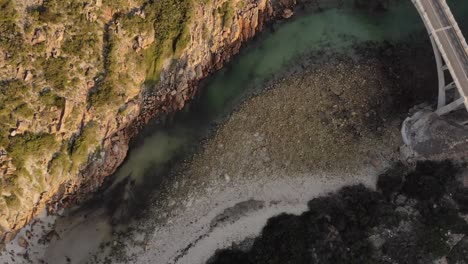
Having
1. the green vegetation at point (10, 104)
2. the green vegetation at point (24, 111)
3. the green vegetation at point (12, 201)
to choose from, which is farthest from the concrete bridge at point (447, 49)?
the green vegetation at point (12, 201)

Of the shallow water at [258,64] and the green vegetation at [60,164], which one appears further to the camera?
the shallow water at [258,64]

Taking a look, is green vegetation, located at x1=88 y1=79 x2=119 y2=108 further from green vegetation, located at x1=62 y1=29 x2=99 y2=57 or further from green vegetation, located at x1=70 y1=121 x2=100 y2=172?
green vegetation, located at x1=62 y1=29 x2=99 y2=57

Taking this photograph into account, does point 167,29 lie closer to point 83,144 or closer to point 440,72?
point 83,144

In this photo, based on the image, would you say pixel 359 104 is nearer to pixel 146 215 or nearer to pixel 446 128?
pixel 446 128

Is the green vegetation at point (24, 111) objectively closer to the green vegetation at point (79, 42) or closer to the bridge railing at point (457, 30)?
the green vegetation at point (79, 42)

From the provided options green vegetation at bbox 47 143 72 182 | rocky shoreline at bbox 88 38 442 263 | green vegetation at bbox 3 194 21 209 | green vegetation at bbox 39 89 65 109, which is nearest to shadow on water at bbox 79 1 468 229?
rocky shoreline at bbox 88 38 442 263

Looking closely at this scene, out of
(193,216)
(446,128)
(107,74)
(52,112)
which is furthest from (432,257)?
(52,112)

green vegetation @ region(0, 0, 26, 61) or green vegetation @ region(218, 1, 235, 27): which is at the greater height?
green vegetation @ region(0, 0, 26, 61)
